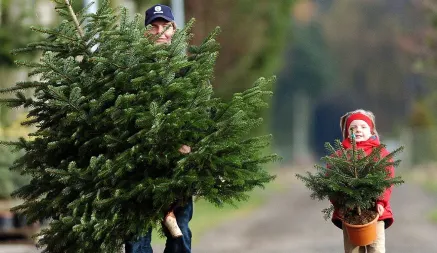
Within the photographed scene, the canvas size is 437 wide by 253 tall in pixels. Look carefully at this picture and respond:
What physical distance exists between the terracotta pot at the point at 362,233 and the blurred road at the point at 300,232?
687 cm

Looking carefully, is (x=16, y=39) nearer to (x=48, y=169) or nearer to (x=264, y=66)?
(x=264, y=66)

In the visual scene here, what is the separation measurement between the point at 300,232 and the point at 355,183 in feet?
45.1

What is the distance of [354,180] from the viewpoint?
811cm

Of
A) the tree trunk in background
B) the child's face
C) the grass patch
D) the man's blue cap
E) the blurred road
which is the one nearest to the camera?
the man's blue cap

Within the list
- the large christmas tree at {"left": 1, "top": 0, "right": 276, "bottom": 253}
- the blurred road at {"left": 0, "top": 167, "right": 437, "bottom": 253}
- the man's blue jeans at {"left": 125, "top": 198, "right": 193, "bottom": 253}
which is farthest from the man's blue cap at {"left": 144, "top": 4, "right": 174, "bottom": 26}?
the blurred road at {"left": 0, "top": 167, "right": 437, "bottom": 253}

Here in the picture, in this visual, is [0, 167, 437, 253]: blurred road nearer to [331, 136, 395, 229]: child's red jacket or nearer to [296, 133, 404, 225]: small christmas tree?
[331, 136, 395, 229]: child's red jacket

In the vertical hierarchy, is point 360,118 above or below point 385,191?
above

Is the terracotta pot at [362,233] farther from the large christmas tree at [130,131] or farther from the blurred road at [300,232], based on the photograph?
the blurred road at [300,232]

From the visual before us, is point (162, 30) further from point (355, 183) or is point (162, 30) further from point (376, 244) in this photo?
point (376, 244)

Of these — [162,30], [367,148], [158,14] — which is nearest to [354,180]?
[367,148]

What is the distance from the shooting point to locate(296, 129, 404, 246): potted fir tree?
8117 millimetres

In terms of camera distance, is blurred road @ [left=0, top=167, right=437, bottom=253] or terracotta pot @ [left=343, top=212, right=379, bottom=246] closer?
terracotta pot @ [left=343, top=212, right=379, bottom=246]

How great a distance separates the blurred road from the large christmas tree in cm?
701

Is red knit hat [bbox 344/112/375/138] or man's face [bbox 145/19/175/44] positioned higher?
man's face [bbox 145/19/175/44]
